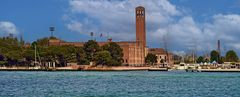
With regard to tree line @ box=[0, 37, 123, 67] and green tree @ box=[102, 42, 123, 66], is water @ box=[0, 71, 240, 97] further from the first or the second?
green tree @ box=[102, 42, 123, 66]

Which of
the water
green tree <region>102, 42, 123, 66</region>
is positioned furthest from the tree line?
the water

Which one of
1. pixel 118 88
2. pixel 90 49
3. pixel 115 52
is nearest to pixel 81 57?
pixel 90 49

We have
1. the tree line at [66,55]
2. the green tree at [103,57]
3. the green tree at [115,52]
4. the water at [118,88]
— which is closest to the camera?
the water at [118,88]

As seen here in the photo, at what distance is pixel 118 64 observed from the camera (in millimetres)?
185625

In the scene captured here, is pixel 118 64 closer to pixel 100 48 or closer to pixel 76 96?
pixel 100 48

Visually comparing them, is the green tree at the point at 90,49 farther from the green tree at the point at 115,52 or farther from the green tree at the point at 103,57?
the green tree at the point at 115,52

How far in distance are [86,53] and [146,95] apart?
128 meters

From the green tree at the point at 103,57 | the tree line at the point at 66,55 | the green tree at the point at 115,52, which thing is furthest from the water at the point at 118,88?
the green tree at the point at 115,52

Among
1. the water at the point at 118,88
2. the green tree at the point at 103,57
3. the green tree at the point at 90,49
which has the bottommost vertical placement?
the water at the point at 118,88

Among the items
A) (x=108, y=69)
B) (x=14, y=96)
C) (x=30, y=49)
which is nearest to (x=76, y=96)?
(x=14, y=96)

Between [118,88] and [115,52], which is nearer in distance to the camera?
[118,88]

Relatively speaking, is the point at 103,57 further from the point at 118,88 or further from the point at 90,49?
A: the point at 118,88

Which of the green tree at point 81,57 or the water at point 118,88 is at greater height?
the green tree at point 81,57

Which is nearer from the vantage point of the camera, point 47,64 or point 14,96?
point 14,96
